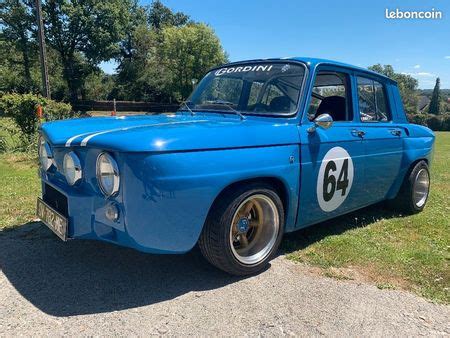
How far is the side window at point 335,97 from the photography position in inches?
164

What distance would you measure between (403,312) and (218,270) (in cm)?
143

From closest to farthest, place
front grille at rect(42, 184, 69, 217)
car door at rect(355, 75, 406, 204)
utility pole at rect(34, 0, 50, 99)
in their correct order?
front grille at rect(42, 184, 69, 217) < car door at rect(355, 75, 406, 204) < utility pole at rect(34, 0, 50, 99)

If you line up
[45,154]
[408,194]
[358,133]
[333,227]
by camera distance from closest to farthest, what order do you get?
[45,154] → [358,133] → [333,227] → [408,194]

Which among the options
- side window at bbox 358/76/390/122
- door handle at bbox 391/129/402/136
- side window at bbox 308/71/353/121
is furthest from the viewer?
door handle at bbox 391/129/402/136

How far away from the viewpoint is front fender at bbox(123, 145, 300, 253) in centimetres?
258

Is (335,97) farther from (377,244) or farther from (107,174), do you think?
(107,174)

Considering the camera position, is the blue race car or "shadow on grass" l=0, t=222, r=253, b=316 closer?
the blue race car

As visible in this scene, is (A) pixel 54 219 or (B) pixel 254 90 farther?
(B) pixel 254 90

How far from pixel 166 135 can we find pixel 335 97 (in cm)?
234

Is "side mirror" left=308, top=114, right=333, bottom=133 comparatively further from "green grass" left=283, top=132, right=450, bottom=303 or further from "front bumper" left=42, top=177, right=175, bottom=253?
"front bumper" left=42, top=177, right=175, bottom=253

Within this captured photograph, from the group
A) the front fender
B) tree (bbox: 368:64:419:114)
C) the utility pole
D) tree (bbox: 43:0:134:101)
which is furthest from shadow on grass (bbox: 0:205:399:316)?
tree (bbox: 368:64:419:114)

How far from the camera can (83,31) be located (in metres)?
43.2

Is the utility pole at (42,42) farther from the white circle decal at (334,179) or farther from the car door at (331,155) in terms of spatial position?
the white circle decal at (334,179)

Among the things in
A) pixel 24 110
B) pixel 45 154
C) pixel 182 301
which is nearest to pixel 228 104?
pixel 45 154
